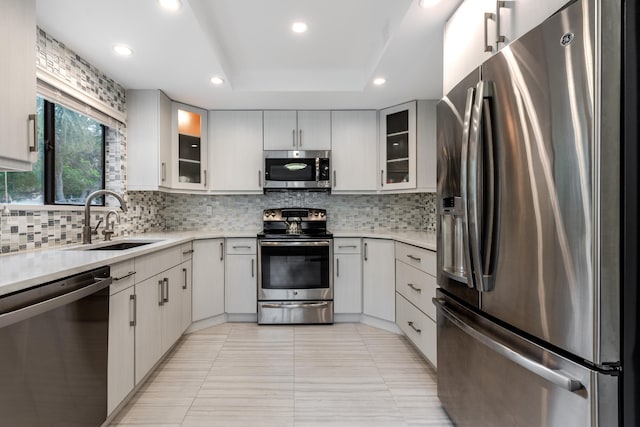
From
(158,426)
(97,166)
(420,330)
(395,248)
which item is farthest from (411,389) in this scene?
(97,166)

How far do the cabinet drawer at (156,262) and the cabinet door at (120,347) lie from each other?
0.15m

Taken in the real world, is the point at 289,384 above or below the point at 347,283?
below

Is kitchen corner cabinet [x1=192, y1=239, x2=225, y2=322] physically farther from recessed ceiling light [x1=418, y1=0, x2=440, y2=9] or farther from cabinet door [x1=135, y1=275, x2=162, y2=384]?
recessed ceiling light [x1=418, y1=0, x2=440, y2=9]

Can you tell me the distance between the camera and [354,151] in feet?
Result: 11.6

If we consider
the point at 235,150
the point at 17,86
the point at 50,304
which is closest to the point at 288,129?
the point at 235,150

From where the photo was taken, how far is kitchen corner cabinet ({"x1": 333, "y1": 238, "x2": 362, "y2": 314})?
3279mm

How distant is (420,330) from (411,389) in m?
0.45

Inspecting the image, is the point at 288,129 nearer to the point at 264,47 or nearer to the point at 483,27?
the point at 264,47

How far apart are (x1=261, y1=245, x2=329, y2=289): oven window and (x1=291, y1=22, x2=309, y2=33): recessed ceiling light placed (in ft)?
6.14

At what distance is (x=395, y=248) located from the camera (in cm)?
304

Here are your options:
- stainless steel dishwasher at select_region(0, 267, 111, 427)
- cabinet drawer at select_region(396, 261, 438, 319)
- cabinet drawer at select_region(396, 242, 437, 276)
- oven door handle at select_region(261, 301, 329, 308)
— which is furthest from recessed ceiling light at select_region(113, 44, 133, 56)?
cabinet drawer at select_region(396, 261, 438, 319)

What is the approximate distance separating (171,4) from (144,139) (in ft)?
5.11
